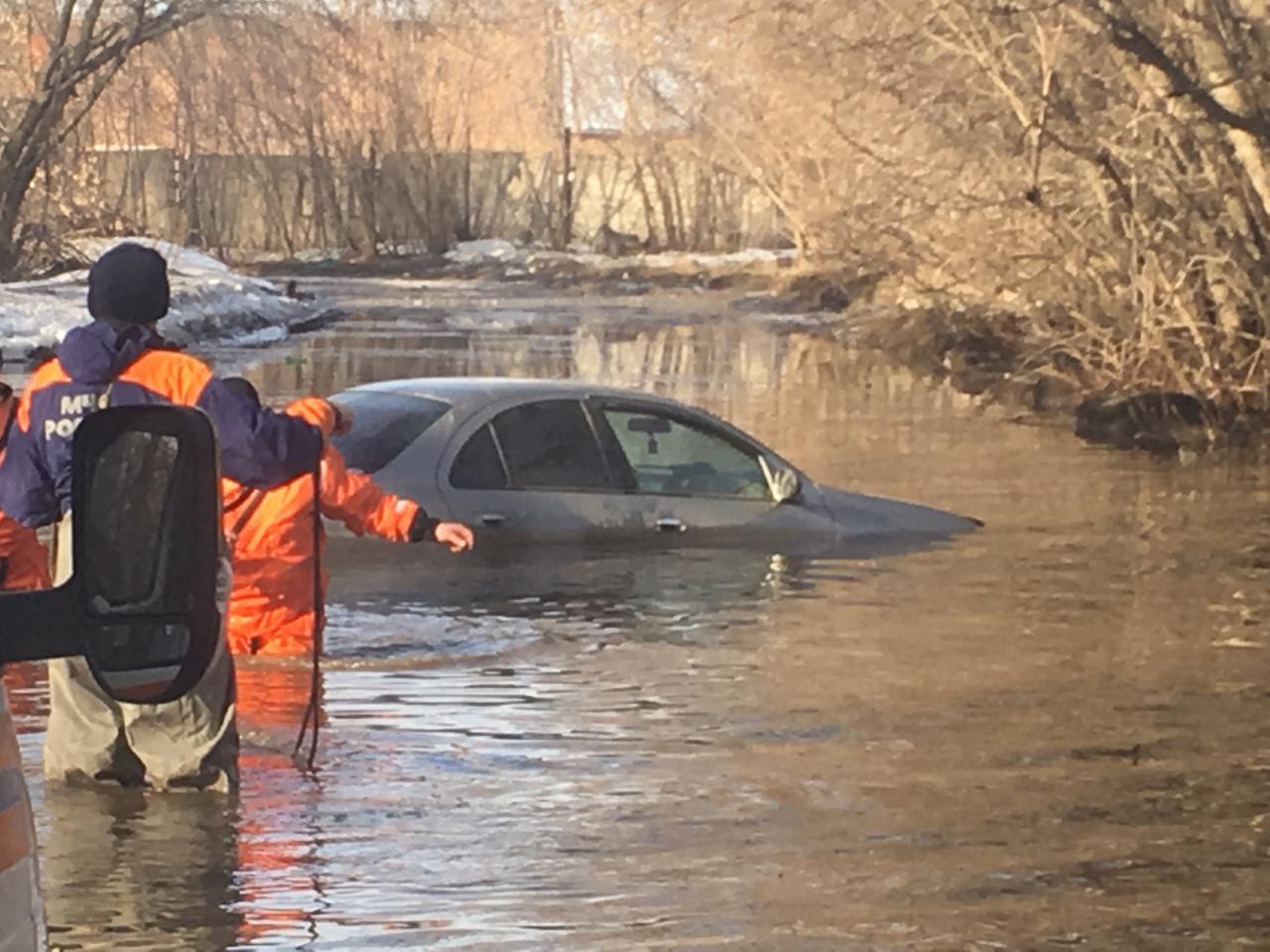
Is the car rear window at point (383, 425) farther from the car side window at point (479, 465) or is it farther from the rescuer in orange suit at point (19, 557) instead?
the rescuer in orange suit at point (19, 557)

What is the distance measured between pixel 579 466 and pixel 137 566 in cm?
1008

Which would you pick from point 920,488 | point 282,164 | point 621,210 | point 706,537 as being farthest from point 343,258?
point 706,537

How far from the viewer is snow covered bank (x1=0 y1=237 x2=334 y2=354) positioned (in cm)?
3014

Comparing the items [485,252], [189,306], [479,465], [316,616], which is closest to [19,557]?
[316,616]

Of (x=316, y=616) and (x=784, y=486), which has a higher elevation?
(x=784, y=486)

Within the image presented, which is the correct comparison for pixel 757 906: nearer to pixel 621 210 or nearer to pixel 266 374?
pixel 266 374

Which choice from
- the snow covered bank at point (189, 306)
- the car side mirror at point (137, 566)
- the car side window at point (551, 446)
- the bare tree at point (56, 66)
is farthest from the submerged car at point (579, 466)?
the bare tree at point (56, 66)

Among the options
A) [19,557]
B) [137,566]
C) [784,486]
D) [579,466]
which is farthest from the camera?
[784,486]

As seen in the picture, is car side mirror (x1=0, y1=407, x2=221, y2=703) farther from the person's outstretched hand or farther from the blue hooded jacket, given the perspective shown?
the person's outstretched hand

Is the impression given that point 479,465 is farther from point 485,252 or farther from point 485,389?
point 485,252

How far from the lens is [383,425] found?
494 inches

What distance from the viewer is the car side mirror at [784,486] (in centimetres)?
1361

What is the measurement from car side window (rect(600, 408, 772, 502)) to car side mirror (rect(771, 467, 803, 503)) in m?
0.05

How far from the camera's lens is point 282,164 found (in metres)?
63.0
